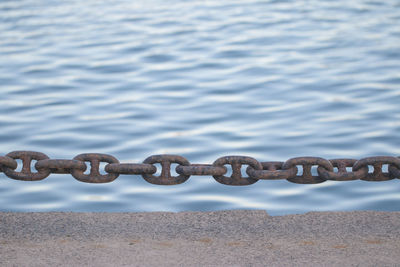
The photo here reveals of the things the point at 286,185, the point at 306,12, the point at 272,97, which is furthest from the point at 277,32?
the point at 286,185

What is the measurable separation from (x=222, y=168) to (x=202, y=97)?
3.95 m

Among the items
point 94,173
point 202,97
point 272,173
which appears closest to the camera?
point 272,173

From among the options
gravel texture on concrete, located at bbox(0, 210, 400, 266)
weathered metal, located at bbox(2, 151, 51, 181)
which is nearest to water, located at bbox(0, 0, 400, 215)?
gravel texture on concrete, located at bbox(0, 210, 400, 266)

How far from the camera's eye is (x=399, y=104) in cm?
712

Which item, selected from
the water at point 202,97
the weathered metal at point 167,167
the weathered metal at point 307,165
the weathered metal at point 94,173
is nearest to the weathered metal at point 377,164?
the weathered metal at point 307,165

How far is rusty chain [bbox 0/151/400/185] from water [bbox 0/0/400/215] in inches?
53.4

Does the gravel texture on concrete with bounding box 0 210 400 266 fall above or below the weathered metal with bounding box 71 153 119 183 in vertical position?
below

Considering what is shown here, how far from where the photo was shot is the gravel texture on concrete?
339 cm

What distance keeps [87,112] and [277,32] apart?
4.43 m

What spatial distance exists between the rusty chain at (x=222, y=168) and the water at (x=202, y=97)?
136cm

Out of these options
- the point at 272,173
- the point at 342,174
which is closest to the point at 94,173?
the point at 272,173

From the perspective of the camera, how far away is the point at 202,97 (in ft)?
24.4

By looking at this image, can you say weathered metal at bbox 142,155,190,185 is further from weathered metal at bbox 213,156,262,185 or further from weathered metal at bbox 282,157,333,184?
weathered metal at bbox 282,157,333,184

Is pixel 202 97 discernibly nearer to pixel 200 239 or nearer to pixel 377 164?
pixel 200 239
